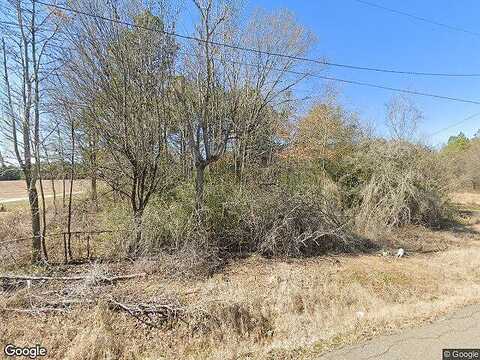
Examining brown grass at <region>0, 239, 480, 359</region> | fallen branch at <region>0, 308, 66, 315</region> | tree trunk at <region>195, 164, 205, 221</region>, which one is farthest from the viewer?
tree trunk at <region>195, 164, 205, 221</region>

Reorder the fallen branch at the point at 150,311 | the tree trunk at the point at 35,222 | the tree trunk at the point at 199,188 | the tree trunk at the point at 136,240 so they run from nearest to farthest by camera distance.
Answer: the fallen branch at the point at 150,311, the tree trunk at the point at 35,222, the tree trunk at the point at 136,240, the tree trunk at the point at 199,188

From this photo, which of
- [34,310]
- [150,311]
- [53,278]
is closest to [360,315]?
[150,311]

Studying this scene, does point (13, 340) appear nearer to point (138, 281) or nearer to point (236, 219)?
point (138, 281)

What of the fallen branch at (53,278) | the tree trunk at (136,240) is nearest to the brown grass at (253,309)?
the fallen branch at (53,278)

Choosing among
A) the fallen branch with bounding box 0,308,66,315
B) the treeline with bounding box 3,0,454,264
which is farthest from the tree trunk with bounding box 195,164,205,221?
the fallen branch with bounding box 0,308,66,315

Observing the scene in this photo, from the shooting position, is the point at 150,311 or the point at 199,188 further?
the point at 199,188

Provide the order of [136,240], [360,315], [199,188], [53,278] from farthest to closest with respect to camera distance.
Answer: [199,188] < [136,240] < [53,278] < [360,315]

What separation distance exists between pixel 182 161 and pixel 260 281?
394 centimetres

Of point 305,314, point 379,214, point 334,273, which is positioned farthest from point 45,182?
point 379,214

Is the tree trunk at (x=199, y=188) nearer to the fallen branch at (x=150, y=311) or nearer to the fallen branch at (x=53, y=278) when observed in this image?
the fallen branch at (x=53, y=278)

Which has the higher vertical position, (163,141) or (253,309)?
(163,141)

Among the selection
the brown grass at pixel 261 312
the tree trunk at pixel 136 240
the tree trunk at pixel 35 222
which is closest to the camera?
the brown grass at pixel 261 312

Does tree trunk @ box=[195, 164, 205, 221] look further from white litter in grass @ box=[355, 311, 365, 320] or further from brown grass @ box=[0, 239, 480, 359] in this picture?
white litter in grass @ box=[355, 311, 365, 320]

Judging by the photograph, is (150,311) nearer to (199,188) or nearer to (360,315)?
(360,315)
